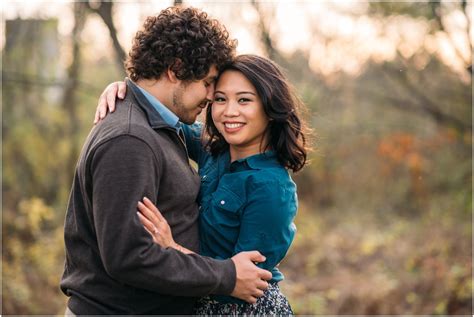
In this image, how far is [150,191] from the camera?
2.48m

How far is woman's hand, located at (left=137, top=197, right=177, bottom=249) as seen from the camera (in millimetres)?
2455

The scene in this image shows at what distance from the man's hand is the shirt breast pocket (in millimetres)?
179

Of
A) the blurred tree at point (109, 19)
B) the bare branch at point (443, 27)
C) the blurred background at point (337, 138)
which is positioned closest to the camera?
the blurred tree at point (109, 19)

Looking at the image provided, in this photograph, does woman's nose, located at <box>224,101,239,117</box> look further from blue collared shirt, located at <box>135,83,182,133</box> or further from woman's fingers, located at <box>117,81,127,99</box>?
woman's fingers, located at <box>117,81,127,99</box>

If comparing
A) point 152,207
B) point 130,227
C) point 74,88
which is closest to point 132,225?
point 130,227

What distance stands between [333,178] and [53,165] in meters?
6.19

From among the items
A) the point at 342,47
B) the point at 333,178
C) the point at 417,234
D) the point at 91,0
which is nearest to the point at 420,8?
the point at 342,47

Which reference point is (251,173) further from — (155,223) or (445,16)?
(445,16)

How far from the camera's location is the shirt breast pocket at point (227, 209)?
9.31 feet

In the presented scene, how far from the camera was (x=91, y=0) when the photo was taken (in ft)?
23.1

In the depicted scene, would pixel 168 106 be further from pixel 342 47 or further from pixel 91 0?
pixel 342 47

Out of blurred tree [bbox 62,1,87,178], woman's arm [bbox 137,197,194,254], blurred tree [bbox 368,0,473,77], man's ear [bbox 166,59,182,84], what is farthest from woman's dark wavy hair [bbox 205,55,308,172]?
blurred tree [bbox 368,0,473,77]

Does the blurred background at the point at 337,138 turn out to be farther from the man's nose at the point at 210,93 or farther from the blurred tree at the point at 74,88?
the man's nose at the point at 210,93

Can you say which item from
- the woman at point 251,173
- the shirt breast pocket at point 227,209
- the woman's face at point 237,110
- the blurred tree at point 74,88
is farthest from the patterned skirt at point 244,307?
the blurred tree at point 74,88
